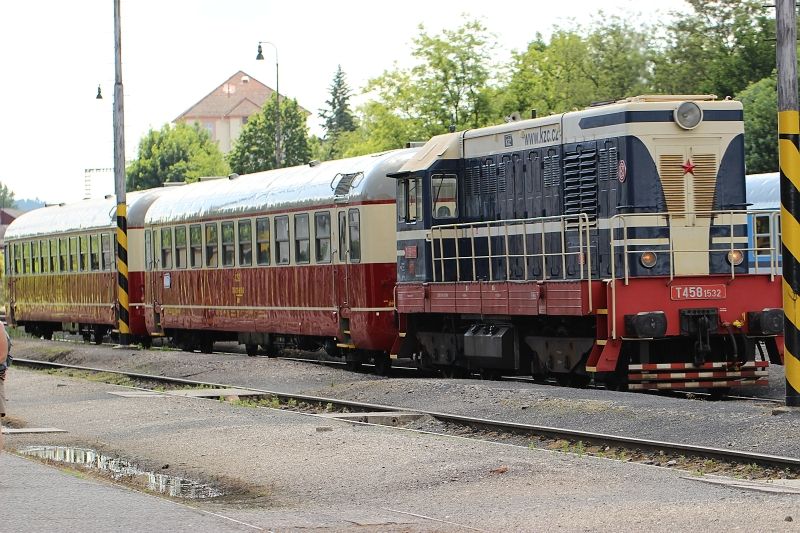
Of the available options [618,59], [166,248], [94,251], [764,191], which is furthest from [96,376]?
[618,59]

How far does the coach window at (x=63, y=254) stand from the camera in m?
40.8

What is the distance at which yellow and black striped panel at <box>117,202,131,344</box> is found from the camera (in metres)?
34.8

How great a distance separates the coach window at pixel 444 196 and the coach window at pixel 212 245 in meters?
9.64

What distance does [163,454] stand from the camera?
15.2 meters

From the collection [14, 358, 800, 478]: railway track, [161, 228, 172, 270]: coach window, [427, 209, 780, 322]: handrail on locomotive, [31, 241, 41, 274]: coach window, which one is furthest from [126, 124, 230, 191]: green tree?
[14, 358, 800, 478]: railway track

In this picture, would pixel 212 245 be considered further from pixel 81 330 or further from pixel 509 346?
pixel 509 346

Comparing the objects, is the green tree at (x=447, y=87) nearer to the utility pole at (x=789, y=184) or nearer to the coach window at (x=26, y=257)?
the coach window at (x=26, y=257)

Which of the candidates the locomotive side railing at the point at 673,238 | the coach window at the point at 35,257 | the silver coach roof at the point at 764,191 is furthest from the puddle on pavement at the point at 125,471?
the coach window at the point at 35,257

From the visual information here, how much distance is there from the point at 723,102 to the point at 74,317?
1006 inches

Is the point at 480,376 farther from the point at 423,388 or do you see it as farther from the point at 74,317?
the point at 74,317

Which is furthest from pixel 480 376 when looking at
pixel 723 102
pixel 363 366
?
pixel 723 102

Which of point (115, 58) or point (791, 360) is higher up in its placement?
point (115, 58)

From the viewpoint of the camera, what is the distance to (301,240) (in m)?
27.3

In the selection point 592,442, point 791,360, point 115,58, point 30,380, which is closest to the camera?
point 592,442
